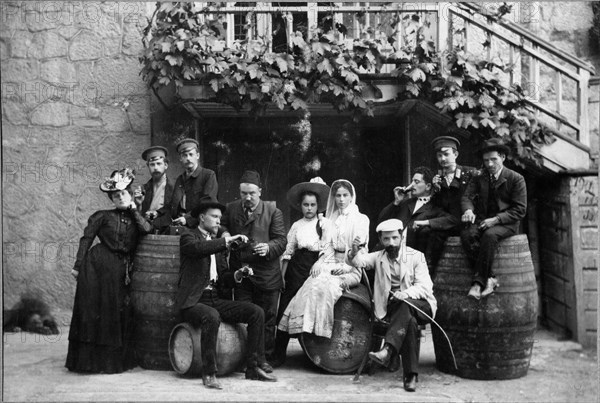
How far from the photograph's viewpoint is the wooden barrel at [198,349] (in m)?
6.00

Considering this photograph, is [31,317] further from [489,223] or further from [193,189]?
[489,223]

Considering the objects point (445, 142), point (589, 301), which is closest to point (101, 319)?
point (445, 142)

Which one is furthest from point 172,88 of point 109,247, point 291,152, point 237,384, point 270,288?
point 237,384

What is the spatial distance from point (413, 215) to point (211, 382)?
2.35 m

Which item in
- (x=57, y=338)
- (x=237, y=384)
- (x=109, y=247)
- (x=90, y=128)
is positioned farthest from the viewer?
(x=90, y=128)

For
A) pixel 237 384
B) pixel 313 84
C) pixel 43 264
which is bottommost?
pixel 237 384

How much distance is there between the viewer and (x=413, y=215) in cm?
672

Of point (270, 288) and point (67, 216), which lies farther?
point (67, 216)

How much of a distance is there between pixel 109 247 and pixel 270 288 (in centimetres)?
144

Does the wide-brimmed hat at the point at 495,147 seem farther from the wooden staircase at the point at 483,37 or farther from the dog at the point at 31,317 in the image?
the dog at the point at 31,317

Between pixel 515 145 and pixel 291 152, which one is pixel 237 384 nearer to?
pixel 291 152

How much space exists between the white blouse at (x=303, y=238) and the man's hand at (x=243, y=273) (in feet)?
1.73

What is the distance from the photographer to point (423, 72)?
7176mm

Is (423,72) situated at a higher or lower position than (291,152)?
higher
